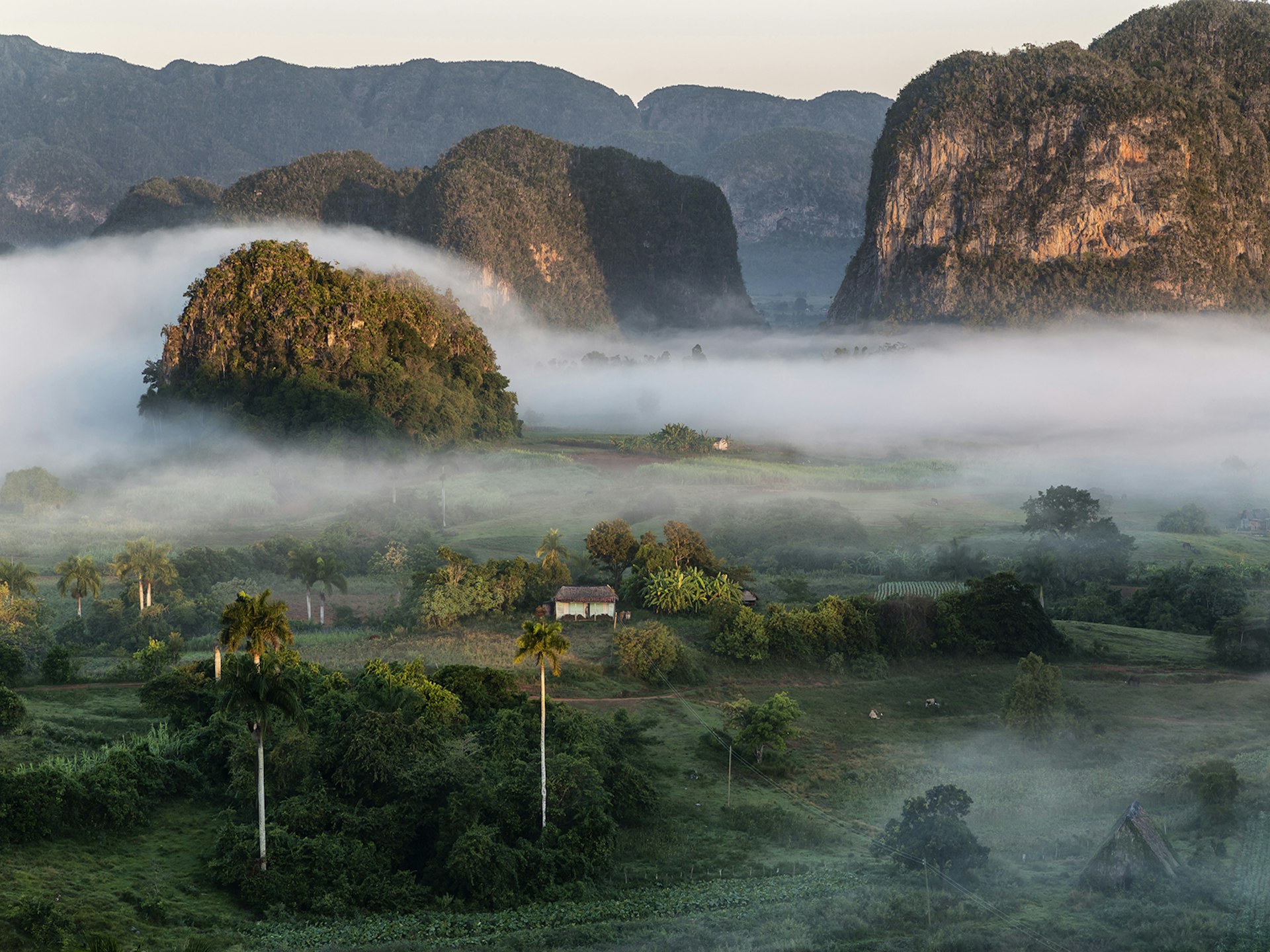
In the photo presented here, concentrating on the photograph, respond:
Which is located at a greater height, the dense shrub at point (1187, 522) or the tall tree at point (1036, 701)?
the dense shrub at point (1187, 522)

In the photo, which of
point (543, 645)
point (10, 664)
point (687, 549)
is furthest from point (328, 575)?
point (543, 645)

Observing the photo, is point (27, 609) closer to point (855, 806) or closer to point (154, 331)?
point (855, 806)

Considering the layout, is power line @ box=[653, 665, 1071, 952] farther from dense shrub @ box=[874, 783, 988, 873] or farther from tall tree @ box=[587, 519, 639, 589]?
tall tree @ box=[587, 519, 639, 589]

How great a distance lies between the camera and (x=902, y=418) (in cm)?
14500

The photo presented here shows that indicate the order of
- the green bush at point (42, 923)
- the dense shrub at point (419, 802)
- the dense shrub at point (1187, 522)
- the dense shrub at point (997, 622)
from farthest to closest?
1. the dense shrub at point (1187, 522)
2. the dense shrub at point (997, 622)
3. the dense shrub at point (419, 802)
4. the green bush at point (42, 923)

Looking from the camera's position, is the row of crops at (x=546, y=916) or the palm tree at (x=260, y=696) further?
the palm tree at (x=260, y=696)

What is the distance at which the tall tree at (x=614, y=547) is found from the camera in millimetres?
70312

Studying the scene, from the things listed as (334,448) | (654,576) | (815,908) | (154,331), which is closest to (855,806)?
(815,908)

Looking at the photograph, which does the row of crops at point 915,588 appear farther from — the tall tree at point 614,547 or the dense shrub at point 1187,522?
the dense shrub at point 1187,522

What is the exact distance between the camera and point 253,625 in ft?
116

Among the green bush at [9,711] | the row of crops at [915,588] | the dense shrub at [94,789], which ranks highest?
the row of crops at [915,588]

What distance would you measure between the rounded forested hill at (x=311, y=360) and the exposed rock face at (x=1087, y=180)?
81248 millimetres

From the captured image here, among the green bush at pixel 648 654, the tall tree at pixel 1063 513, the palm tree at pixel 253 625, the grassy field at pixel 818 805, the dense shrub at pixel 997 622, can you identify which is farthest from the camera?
the tall tree at pixel 1063 513

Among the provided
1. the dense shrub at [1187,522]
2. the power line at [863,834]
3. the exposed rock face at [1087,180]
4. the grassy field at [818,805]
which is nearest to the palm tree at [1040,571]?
the grassy field at [818,805]
